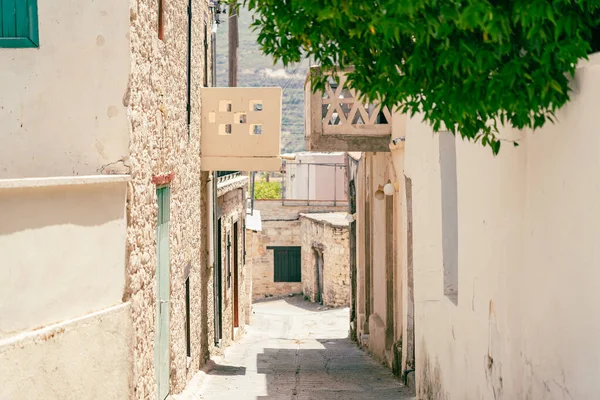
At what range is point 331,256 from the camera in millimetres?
28750

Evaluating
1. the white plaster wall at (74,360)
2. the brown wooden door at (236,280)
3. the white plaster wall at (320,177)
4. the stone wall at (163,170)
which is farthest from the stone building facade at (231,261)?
the white plaster wall at (320,177)

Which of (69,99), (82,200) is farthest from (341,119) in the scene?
(82,200)

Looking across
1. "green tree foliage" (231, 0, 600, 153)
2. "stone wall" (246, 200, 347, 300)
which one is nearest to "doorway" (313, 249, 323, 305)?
"stone wall" (246, 200, 347, 300)

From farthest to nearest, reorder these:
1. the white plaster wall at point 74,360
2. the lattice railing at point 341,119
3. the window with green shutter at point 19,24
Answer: the lattice railing at point 341,119 → the window with green shutter at point 19,24 → the white plaster wall at point 74,360

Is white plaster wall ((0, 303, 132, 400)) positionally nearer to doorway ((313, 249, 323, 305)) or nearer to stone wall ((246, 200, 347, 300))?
doorway ((313, 249, 323, 305))

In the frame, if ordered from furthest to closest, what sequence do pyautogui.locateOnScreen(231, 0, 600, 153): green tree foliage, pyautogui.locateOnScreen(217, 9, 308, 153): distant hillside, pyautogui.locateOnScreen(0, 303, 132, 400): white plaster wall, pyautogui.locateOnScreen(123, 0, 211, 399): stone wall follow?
1. pyautogui.locateOnScreen(217, 9, 308, 153): distant hillside
2. pyautogui.locateOnScreen(123, 0, 211, 399): stone wall
3. pyautogui.locateOnScreen(0, 303, 132, 400): white plaster wall
4. pyautogui.locateOnScreen(231, 0, 600, 153): green tree foliage

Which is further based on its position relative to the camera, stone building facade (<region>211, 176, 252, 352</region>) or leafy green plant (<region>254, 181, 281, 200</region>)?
leafy green plant (<region>254, 181, 281, 200</region>)

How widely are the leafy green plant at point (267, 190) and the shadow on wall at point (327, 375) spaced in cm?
3012

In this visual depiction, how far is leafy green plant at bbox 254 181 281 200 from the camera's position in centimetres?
4947

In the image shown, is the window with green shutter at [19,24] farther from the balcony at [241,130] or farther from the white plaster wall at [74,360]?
the balcony at [241,130]

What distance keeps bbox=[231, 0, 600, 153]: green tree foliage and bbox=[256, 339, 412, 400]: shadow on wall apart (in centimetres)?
711

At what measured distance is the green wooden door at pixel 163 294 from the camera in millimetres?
9867

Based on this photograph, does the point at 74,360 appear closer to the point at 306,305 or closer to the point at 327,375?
the point at 327,375

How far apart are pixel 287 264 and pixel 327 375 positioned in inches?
855
